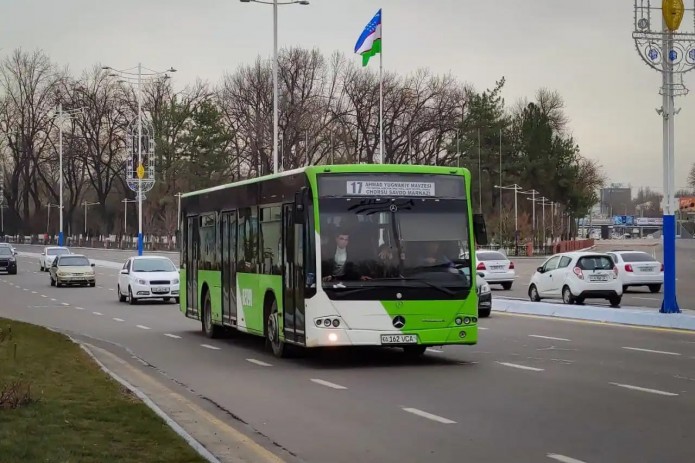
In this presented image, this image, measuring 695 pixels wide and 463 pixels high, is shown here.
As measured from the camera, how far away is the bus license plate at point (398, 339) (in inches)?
654

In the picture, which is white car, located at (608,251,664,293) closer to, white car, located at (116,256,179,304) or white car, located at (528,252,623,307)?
white car, located at (528,252,623,307)

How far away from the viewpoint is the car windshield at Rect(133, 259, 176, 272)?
38.3m

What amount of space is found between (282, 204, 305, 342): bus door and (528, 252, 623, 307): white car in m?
16.0

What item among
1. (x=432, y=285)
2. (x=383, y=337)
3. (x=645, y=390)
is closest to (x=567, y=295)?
(x=432, y=285)

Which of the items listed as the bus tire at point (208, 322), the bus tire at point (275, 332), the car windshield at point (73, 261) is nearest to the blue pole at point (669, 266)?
the bus tire at point (208, 322)

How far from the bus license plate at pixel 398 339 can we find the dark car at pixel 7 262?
53.7m

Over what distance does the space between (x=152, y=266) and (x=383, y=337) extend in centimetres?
2317

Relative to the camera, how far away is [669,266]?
24.7 metres

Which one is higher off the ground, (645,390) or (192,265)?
(192,265)

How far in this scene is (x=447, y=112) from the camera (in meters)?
102

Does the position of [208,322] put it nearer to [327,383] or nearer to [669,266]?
[327,383]

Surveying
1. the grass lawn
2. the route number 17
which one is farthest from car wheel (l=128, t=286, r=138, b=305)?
the route number 17

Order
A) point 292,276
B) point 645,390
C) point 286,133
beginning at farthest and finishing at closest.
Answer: point 286,133 < point 292,276 < point 645,390

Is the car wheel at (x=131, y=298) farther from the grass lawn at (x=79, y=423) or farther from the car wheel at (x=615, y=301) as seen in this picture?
the grass lawn at (x=79, y=423)
